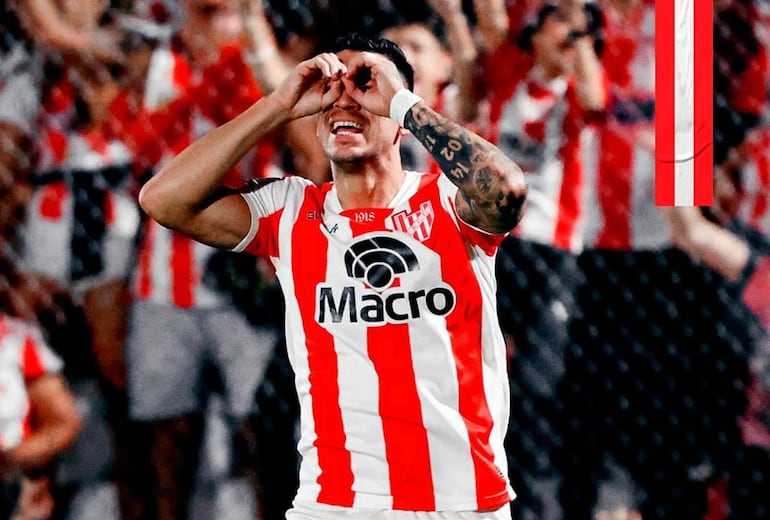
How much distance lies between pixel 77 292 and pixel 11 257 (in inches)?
7.4

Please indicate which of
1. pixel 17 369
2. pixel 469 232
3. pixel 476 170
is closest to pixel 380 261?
pixel 469 232

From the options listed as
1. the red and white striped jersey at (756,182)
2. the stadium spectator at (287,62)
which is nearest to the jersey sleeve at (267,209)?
the stadium spectator at (287,62)

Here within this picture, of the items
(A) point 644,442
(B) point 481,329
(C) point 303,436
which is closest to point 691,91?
(B) point 481,329

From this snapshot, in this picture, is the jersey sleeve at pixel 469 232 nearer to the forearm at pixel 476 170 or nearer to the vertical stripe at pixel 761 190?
the forearm at pixel 476 170

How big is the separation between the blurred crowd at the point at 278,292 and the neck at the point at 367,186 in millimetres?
741

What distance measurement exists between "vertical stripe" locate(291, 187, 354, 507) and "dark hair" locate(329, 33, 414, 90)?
0.33 meters

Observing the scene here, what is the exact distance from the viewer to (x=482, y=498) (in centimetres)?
174

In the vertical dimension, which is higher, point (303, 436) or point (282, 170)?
point (282, 170)

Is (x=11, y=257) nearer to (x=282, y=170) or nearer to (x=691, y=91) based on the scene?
(x=282, y=170)

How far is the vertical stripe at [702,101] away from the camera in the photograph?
1.73 m

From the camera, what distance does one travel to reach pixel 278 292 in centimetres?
261

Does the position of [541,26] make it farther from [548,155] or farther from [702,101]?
[702,101]

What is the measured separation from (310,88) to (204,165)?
0.23 m

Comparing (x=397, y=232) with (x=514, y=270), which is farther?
(x=514, y=270)
